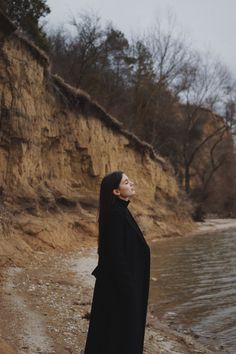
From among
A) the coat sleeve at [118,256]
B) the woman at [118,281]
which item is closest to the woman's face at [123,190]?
the woman at [118,281]

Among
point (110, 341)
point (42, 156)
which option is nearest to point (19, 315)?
point (110, 341)

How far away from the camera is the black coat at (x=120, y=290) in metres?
3.98

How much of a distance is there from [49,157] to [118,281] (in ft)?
54.5

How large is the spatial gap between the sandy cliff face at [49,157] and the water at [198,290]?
388 centimetres

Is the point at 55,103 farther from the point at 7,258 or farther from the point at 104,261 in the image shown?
the point at 104,261

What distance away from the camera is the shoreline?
618 centimetres

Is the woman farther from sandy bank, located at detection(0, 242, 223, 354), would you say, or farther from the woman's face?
sandy bank, located at detection(0, 242, 223, 354)

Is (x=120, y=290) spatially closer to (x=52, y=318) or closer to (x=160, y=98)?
(x=52, y=318)

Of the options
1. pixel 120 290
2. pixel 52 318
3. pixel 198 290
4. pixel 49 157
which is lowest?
pixel 198 290

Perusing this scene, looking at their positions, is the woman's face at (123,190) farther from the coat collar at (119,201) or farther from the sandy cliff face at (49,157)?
the sandy cliff face at (49,157)

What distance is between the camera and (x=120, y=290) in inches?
156

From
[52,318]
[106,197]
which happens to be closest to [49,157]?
[52,318]

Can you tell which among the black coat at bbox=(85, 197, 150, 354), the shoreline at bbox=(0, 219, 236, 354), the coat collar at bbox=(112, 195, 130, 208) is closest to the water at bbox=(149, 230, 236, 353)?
the shoreline at bbox=(0, 219, 236, 354)

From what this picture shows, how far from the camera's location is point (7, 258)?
12.1 meters
